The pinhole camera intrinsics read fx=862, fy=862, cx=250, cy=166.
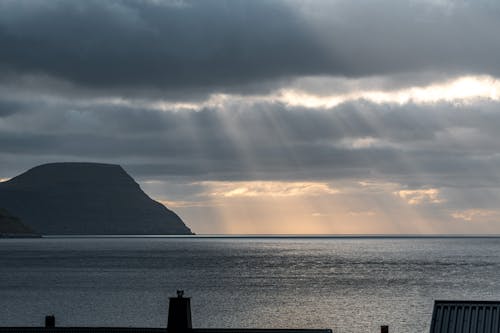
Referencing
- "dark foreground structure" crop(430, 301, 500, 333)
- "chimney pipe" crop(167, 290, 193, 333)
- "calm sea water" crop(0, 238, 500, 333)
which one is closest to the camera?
"dark foreground structure" crop(430, 301, 500, 333)

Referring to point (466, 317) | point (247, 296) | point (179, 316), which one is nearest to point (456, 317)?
point (466, 317)

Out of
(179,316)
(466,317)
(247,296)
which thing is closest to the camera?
(466,317)

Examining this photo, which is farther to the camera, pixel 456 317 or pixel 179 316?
pixel 179 316

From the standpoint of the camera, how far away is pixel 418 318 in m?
87.8

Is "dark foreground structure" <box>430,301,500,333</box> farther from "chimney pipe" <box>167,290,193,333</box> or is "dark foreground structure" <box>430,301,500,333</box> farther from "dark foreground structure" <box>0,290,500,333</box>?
"chimney pipe" <box>167,290,193,333</box>

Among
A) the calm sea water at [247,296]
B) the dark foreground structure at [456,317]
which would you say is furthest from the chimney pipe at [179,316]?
the calm sea water at [247,296]

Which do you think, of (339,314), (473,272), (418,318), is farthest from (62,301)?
(473,272)

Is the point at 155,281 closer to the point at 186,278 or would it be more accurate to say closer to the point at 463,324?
the point at 186,278

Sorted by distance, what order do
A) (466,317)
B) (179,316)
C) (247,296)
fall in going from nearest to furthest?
(466,317), (179,316), (247,296)

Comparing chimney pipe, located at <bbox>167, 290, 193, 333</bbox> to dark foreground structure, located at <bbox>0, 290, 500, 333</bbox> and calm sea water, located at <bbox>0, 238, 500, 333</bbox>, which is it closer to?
dark foreground structure, located at <bbox>0, 290, 500, 333</bbox>

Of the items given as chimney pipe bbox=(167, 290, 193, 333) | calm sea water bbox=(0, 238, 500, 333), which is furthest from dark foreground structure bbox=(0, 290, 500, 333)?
calm sea water bbox=(0, 238, 500, 333)

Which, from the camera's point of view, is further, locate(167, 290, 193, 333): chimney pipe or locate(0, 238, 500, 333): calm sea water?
locate(0, 238, 500, 333): calm sea water

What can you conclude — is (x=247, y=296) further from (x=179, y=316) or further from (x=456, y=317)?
(x=456, y=317)

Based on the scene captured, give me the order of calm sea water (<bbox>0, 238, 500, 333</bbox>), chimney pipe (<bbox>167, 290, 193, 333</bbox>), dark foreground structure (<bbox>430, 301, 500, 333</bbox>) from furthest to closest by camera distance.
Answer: calm sea water (<bbox>0, 238, 500, 333</bbox>) < chimney pipe (<bbox>167, 290, 193, 333</bbox>) < dark foreground structure (<bbox>430, 301, 500, 333</bbox>)
